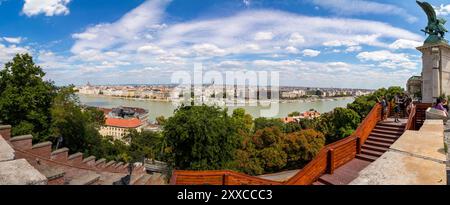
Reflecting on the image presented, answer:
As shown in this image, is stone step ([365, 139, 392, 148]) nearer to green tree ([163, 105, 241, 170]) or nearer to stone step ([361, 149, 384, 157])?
stone step ([361, 149, 384, 157])

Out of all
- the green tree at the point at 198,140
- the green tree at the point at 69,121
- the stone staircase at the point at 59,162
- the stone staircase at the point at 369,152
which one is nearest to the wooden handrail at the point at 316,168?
the stone staircase at the point at 369,152

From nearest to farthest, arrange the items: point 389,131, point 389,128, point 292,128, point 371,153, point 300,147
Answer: point 371,153
point 389,131
point 389,128
point 300,147
point 292,128

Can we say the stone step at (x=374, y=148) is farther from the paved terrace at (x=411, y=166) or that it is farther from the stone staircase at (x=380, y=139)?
the paved terrace at (x=411, y=166)

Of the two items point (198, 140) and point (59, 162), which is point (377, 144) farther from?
point (59, 162)

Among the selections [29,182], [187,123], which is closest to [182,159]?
[187,123]

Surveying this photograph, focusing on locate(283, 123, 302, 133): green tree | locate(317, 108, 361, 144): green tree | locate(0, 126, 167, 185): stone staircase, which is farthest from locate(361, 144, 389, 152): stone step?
locate(283, 123, 302, 133): green tree

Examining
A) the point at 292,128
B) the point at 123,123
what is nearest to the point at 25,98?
the point at 292,128
